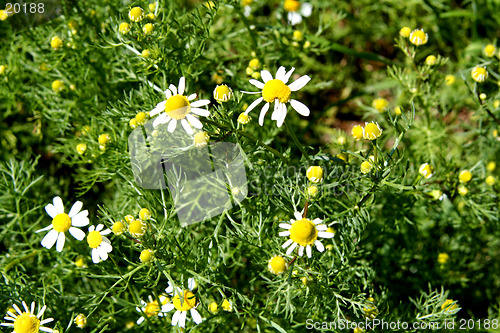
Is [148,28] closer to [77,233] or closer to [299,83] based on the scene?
[299,83]

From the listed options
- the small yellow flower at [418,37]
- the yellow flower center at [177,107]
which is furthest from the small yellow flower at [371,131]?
the small yellow flower at [418,37]

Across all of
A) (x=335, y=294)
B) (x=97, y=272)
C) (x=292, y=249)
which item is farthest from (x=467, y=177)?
(x=97, y=272)

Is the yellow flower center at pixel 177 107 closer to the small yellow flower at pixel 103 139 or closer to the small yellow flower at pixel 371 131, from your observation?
the small yellow flower at pixel 103 139

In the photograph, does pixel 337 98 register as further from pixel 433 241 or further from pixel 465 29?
pixel 433 241

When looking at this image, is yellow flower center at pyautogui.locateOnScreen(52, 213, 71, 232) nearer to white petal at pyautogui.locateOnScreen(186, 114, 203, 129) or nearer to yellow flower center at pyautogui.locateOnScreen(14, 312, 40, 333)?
yellow flower center at pyautogui.locateOnScreen(14, 312, 40, 333)

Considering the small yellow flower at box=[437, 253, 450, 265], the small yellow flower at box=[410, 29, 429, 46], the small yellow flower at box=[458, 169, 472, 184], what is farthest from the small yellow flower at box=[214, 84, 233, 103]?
the small yellow flower at box=[437, 253, 450, 265]

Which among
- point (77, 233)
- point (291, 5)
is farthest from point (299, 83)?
point (291, 5)
